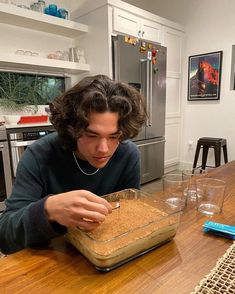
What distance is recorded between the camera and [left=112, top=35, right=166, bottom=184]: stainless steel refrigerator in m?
2.59

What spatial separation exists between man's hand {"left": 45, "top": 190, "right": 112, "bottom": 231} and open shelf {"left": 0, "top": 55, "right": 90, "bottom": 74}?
2.16m

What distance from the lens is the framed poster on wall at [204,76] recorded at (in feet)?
11.0

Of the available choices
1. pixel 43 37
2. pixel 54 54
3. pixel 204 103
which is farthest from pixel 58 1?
pixel 204 103

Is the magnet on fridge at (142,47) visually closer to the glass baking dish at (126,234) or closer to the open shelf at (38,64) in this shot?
the open shelf at (38,64)

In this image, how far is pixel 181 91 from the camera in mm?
3781

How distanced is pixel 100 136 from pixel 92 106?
10cm

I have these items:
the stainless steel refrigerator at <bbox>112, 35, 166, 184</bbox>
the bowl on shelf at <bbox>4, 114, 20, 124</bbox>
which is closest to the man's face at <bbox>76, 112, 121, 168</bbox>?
the stainless steel refrigerator at <bbox>112, 35, 166, 184</bbox>

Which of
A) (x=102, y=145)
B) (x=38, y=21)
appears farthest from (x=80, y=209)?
(x=38, y=21)

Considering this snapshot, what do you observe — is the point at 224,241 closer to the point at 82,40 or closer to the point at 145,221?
the point at 145,221

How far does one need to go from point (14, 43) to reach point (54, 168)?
2340 mm

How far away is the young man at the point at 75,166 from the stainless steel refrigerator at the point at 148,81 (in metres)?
1.58

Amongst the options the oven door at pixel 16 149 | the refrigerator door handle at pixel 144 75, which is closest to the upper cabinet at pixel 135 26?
the refrigerator door handle at pixel 144 75

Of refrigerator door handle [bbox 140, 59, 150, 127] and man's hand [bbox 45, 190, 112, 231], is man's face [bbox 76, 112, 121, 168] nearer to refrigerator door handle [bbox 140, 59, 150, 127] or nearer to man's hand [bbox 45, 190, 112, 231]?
man's hand [bbox 45, 190, 112, 231]

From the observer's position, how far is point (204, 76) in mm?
3510
